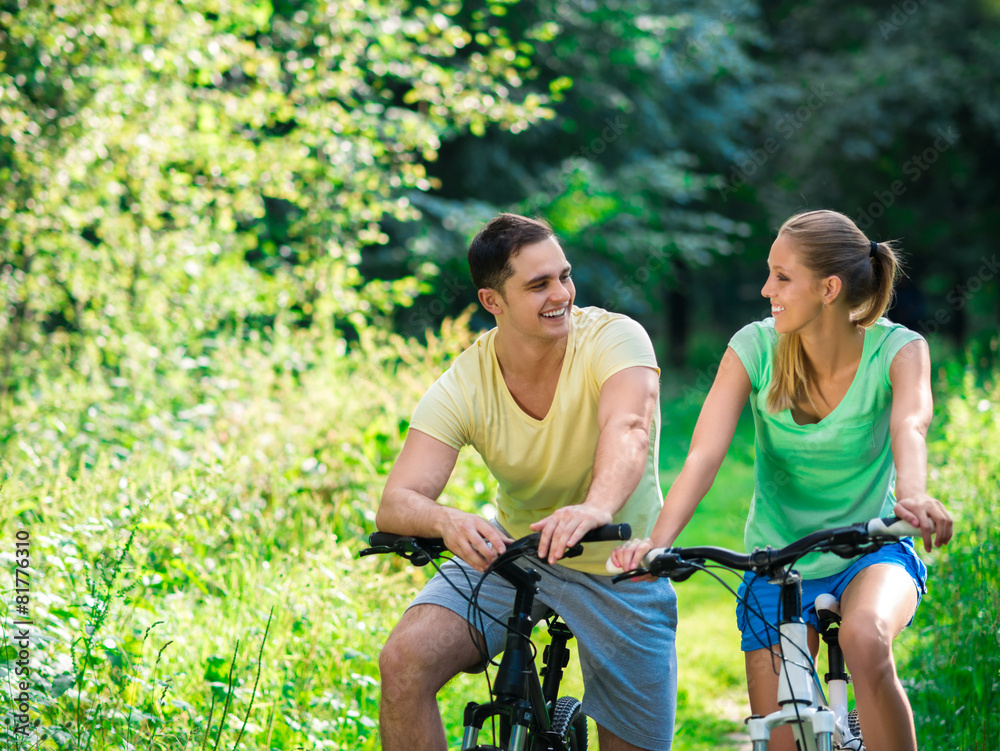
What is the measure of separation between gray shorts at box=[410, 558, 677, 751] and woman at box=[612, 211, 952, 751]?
282 mm

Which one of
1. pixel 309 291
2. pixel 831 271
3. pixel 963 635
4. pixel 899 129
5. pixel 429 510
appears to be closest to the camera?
pixel 429 510

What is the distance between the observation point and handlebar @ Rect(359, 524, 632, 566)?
2414 mm

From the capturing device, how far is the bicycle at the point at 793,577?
7.39 ft

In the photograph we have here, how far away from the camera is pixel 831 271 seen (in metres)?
2.87

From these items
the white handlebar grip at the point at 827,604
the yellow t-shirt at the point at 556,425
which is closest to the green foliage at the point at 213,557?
the yellow t-shirt at the point at 556,425

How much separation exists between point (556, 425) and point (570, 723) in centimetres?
91

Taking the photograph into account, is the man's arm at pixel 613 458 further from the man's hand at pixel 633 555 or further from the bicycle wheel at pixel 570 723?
the bicycle wheel at pixel 570 723

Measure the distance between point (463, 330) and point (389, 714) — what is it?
4495 mm

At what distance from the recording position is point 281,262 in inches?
338

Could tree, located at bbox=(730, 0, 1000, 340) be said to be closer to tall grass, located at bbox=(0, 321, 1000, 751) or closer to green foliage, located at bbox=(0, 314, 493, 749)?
tall grass, located at bbox=(0, 321, 1000, 751)

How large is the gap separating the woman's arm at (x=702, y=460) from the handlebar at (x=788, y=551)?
0.15 metres

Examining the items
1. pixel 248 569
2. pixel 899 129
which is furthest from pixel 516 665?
pixel 899 129

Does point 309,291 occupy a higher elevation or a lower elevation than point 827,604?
higher

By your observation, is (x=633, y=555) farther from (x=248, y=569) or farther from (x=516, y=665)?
(x=248, y=569)
